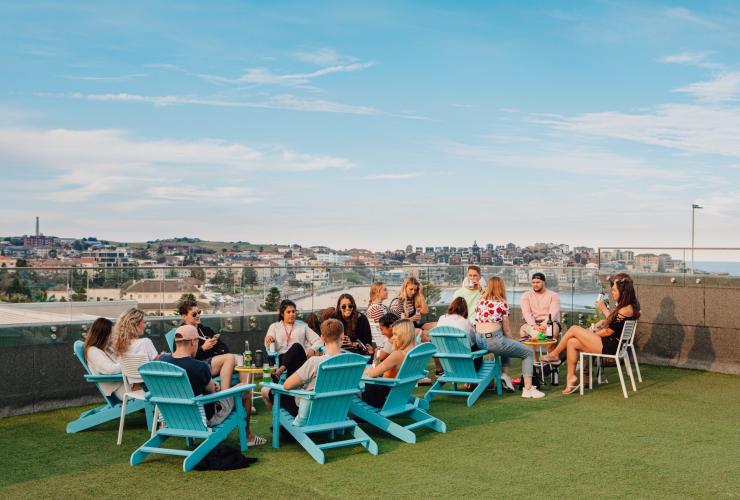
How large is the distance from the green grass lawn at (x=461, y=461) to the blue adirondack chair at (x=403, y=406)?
0.14 metres

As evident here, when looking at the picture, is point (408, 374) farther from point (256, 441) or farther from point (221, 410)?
point (221, 410)

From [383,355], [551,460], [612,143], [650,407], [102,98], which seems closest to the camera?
[551,460]

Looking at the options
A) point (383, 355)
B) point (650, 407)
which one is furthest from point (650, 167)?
point (383, 355)

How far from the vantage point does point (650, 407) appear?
9562 mm

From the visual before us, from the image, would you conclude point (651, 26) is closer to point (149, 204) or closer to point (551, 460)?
point (551, 460)

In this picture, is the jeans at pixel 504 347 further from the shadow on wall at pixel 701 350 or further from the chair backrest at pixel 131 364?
the chair backrest at pixel 131 364

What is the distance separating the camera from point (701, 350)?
1253 cm

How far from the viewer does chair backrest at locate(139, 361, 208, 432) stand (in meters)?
6.55

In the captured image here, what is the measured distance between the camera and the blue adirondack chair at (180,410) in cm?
657

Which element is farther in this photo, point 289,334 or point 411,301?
point 411,301

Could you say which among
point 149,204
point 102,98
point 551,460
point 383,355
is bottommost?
point 551,460

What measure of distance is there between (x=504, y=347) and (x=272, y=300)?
14.0 feet

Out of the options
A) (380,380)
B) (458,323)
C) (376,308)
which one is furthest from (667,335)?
(380,380)

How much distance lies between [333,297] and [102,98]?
54.2 ft
